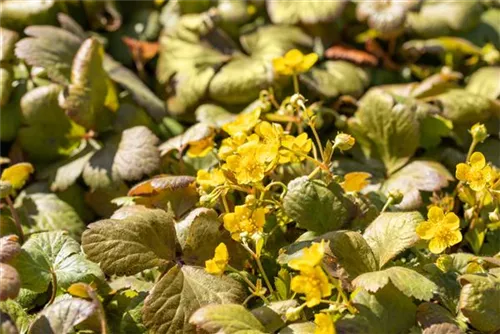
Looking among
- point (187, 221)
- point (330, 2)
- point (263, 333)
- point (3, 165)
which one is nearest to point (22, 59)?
point (3, 165)

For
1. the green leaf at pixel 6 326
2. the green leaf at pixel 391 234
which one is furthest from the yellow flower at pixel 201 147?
the green leaf at pixel 6 326

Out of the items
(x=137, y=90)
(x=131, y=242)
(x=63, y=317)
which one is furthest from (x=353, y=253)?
(x=137, y=90)

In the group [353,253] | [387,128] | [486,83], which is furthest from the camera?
[486,83]

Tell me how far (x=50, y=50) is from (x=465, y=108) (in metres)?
1.31

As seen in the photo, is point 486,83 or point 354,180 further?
point 486,83

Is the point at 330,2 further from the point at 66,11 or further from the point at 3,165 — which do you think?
the point at 3,165

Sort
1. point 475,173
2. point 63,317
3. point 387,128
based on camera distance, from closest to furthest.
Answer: point 63,317, point 475,173, point 387,128

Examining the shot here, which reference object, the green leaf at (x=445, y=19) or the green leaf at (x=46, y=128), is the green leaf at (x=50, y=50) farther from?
the green leaf at (x=445, y=19)

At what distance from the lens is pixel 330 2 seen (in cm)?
264

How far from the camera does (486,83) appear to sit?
101 inches

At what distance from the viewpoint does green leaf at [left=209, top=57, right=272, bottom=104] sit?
245 cm

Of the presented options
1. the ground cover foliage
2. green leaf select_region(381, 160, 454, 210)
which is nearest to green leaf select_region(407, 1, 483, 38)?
the ground cover foliage

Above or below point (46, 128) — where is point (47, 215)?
below

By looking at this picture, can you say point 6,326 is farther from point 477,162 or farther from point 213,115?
point 213,115
